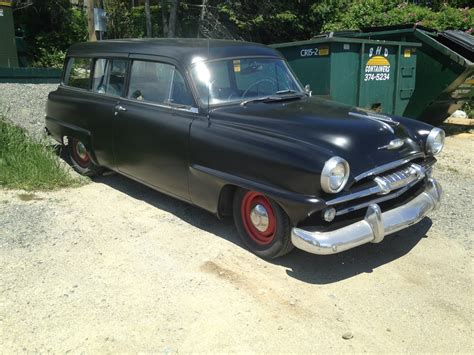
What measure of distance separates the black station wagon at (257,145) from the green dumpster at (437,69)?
438cm

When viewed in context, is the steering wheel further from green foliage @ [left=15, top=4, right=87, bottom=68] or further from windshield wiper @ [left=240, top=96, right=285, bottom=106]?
green foliage @ [left=15, top=4, right=87, bottom=68]

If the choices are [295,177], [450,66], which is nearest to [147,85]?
[295,177]

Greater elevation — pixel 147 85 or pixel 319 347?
pixel 147 85

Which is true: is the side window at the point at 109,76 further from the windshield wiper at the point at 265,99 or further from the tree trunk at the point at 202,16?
the tree trunk at the point at 202,16

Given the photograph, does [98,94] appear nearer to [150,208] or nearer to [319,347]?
[150,208]

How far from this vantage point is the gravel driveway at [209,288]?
2996 mm

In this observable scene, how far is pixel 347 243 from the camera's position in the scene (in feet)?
11.3

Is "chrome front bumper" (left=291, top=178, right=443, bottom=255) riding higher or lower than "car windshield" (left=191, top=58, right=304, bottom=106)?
lower

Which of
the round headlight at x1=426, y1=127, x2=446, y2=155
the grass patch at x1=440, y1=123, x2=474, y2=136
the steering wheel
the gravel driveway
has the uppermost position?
the steering wheel

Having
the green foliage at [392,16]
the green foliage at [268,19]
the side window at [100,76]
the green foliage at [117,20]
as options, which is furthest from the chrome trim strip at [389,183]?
the green foliage at [117,20]

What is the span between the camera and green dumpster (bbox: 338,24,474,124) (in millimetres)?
8223

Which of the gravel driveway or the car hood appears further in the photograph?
the car hood

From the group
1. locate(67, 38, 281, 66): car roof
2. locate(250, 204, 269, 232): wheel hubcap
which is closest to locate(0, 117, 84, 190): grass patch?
locate(67, 38, 281, 66): car roof

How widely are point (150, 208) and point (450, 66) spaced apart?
5815 mm
